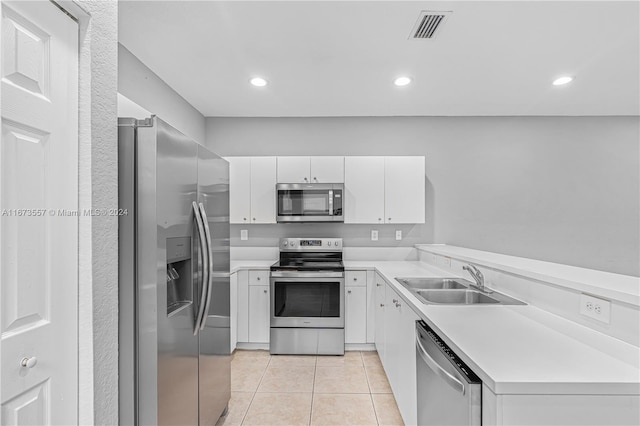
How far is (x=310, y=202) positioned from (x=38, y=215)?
109 inches

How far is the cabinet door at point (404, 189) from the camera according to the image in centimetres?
379

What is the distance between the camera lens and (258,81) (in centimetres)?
311

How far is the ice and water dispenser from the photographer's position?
171 cm

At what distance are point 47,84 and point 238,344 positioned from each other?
10.2ft

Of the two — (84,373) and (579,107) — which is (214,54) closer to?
(84,373)

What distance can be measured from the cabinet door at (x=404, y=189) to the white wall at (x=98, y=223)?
2878 mm

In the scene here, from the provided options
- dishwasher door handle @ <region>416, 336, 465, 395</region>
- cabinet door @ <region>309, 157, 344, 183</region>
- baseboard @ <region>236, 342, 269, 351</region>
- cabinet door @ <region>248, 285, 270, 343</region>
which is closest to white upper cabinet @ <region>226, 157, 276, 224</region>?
cabinet door @ <region>309, 157, 344, 183</region>

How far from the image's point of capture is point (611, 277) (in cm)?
170

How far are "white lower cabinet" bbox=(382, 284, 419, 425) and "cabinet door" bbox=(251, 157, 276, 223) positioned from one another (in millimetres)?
1541

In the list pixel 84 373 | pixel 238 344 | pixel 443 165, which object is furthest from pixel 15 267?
pixel 443 165

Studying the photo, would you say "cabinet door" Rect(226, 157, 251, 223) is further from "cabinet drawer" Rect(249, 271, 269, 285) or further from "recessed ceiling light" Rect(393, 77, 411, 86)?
"recessed ceiling light" Rect(393, 77, 411, 86)

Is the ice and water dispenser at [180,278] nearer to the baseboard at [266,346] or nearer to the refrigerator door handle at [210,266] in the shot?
the refrigerator door handle at [210,266]

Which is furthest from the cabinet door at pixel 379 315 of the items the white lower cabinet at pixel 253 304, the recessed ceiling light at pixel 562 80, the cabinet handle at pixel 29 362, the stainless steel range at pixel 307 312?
the cabinet handle at pixel 29 362

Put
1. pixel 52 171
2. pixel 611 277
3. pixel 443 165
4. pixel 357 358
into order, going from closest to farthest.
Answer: pixel 52 171 < pixel 611 277 < pixel 357 358 < pixel 443 165
